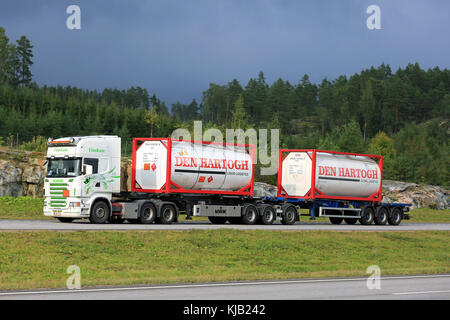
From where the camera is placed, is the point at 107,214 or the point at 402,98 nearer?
the point at 107,214

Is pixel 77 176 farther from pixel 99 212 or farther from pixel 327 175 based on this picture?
pixel 327 175

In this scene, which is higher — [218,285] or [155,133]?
[155,133]

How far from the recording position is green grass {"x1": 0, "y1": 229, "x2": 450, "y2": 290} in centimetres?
1914

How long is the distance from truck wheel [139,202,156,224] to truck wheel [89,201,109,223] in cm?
166

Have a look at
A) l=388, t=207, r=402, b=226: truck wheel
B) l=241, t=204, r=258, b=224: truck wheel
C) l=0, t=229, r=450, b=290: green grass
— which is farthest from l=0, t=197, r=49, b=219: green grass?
l=388, t=207, r=402, b=226: truck wheel

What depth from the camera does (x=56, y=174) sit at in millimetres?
29875

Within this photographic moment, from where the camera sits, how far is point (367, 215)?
4225 cm

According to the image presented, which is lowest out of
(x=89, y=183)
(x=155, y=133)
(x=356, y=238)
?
(x=356, y=238)

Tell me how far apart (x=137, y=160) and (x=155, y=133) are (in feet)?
277

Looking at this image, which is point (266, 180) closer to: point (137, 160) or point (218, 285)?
point (137, 160)

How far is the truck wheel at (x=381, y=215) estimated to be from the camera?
140 ft

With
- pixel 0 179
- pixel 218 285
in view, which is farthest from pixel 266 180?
pixel 218 285

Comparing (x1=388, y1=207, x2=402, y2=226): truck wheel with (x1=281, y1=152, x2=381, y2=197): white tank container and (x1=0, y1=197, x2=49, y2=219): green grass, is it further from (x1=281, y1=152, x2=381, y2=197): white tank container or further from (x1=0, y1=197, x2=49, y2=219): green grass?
(x1=0, y1=197, x2=49, y2=219): green grass
